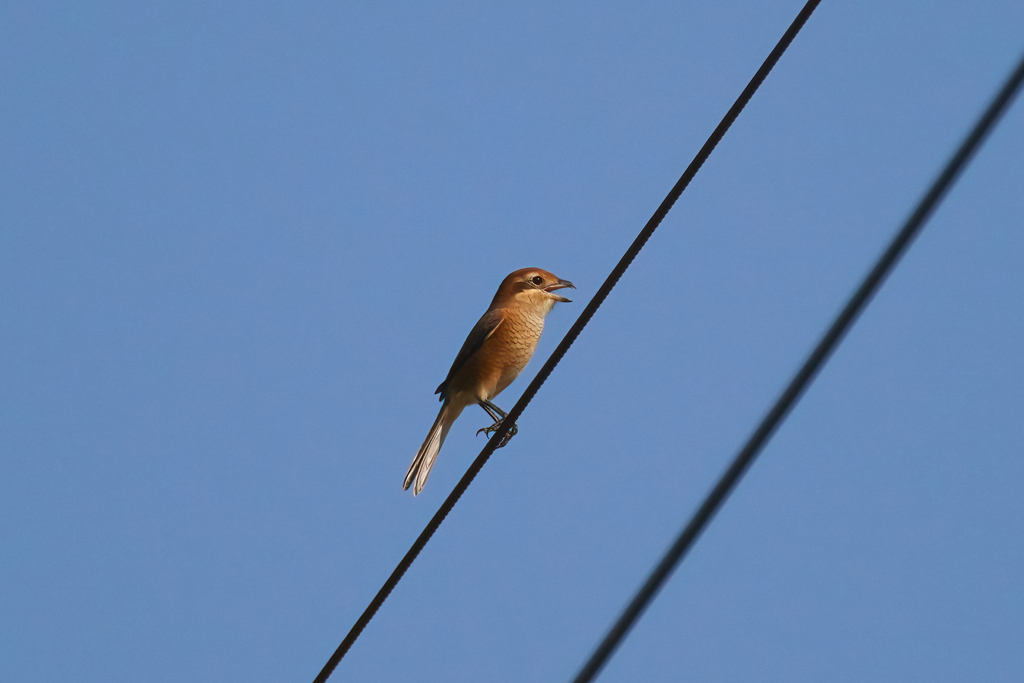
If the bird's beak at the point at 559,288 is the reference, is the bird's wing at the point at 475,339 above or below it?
below

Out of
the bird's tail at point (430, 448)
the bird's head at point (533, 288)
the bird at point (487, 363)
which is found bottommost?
the bird's tail at point (430, 448)

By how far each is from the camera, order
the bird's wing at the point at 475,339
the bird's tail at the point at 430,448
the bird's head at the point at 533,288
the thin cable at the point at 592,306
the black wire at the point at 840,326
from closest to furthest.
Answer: the black wire at the point at 840,326 → the thin cable at the point at 592,306 → the bird's tail at the point at 430,448 → the bird's wing at the point at 475,339 → the bird's head at the point at 533,288

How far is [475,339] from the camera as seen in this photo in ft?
20.7

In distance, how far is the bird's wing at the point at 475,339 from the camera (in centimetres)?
→ 629

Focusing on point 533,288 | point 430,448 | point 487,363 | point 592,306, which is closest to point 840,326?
point 592,306

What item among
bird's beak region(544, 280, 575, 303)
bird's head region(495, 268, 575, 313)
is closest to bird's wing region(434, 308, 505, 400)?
bird's head region(495, 268, 575, 313)

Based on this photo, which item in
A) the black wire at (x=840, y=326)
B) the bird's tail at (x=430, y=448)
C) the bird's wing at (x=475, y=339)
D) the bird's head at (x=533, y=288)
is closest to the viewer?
the black wire at (x=840, y=326)

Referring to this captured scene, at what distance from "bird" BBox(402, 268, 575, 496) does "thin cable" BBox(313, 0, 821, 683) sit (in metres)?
2.62

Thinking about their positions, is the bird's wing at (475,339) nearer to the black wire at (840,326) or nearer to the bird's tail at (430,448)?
the bird's tail at (430,448)

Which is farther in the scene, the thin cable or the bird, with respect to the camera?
the bird

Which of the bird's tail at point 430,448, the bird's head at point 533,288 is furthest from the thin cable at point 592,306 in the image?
the bird's head at point 533,288

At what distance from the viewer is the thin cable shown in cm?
274

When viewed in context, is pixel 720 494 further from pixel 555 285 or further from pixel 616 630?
pixel 555 285

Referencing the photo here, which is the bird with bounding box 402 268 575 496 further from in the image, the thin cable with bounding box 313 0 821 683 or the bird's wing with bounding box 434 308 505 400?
the thin cable with bounding box 313 0 821 683
